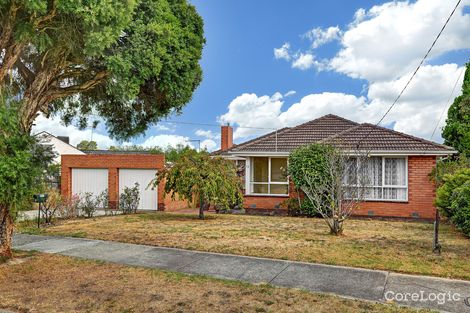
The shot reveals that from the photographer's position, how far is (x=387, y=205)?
638 inches

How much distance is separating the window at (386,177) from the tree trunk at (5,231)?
506 inches

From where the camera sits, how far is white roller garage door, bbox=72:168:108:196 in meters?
21.6

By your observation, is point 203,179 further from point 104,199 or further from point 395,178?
point 395,178

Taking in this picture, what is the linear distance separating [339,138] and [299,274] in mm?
12172

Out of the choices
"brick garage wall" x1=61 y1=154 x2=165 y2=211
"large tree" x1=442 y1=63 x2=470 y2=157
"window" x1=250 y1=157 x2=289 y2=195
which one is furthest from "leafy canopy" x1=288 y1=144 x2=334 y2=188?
"large tree" x1=442 y1=63 x2=470 y2=157

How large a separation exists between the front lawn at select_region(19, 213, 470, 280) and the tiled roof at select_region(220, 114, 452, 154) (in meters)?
4.36

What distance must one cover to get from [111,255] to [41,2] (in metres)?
5.25

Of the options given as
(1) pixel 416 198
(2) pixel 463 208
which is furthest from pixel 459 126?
(2) pixel 463 208

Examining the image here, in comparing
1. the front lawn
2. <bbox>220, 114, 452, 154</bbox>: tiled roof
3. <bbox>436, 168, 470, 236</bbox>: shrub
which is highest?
<bbox>220, 114, 452, 154</bbox>: tiled roof

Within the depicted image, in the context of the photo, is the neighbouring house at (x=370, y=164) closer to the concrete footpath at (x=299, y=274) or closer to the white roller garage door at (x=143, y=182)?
the white roller garage door at (x=143, y=182)

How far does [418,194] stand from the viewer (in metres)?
15.8

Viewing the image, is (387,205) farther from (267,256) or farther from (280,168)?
(267,256)

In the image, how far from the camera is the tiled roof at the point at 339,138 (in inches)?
634

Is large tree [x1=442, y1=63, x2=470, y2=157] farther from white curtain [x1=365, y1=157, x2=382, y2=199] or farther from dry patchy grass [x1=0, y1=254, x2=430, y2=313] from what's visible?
dry patchy grass [x1=0, y1=254, x2=430, y2=313]
